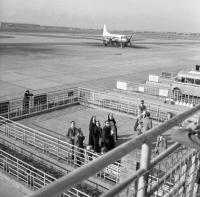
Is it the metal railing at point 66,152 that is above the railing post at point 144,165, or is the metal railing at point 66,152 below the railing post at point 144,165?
below

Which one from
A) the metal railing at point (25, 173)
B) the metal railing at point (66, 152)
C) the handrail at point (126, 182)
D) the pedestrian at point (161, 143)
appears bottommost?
the metal railing at point (25, 173)

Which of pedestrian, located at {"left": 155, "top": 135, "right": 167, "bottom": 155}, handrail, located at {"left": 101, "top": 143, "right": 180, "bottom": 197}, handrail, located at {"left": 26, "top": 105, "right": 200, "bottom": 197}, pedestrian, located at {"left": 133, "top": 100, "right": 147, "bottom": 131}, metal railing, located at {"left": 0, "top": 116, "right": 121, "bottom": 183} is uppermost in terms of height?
handrail, located at {"left": 26, "top": 105, "right": 200, "bottom": 197}

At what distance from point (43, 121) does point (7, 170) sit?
520 centimetres

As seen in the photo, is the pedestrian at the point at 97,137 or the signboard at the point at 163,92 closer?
the pedestrian at the point at 97,137

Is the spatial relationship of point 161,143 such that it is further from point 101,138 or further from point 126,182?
point 126,182

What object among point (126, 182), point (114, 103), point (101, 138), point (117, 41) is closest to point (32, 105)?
point (114, 103)

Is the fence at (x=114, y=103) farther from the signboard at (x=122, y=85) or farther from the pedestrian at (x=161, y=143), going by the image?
the signboard at (x=122, y=85)

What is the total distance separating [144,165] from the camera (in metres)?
2.04

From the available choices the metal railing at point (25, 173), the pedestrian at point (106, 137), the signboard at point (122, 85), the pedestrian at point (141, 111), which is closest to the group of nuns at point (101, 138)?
the pedestrian at point (106, 137)

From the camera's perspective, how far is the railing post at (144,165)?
2.02 metres

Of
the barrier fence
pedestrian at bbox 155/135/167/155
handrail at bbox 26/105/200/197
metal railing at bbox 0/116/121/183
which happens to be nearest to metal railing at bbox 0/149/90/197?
metal railing at bbox 0/116/121/183

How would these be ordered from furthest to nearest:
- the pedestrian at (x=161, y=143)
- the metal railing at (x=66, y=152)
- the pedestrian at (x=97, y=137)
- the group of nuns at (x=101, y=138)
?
the pedestrian at (x=97, y=137)
the group of nuns at (x=101, y=138)
the pedestrian at (x=161, y=143)
the metal railing at (x=66, y=152)

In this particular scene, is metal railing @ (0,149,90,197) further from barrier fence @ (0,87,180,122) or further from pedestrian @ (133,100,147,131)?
barrier fence @ (0,87,180,122)

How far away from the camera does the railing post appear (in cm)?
202
